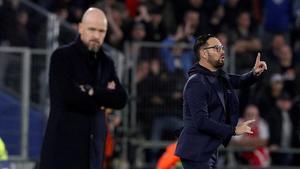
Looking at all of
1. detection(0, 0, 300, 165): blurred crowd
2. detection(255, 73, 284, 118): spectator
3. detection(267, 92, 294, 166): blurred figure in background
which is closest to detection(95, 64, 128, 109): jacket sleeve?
detection(0, 0, 300, 165): blurred crowd

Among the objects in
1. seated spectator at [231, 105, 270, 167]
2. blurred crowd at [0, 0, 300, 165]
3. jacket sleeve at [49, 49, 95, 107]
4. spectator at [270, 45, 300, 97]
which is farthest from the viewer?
spectator at [270, 45, 300, 97]

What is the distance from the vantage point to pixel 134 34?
57.1 ft

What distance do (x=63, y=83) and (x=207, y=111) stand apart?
4.65 feet

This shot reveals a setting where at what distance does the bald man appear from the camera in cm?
912

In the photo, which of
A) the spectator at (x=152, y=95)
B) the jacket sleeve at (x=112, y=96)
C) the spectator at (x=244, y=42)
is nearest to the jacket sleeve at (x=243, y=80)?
the jacket sleeve at (x=112, y=96)

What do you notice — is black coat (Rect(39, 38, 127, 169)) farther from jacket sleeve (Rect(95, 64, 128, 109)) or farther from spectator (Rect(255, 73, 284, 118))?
spectator (Rect(255, 73, 284, 118))

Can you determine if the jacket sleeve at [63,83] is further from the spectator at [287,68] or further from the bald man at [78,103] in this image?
the spectator at [287,68]

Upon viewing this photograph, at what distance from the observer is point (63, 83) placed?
9.16m

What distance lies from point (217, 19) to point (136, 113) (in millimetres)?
3511

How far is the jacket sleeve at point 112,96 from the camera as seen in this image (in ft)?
30.0


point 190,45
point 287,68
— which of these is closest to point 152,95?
point 190,45

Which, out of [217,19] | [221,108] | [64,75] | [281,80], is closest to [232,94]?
[221,108]

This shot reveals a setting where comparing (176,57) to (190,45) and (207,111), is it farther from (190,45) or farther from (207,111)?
(207,111)

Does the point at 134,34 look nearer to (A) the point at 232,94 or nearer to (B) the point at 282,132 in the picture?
(B) the point at 282,132
